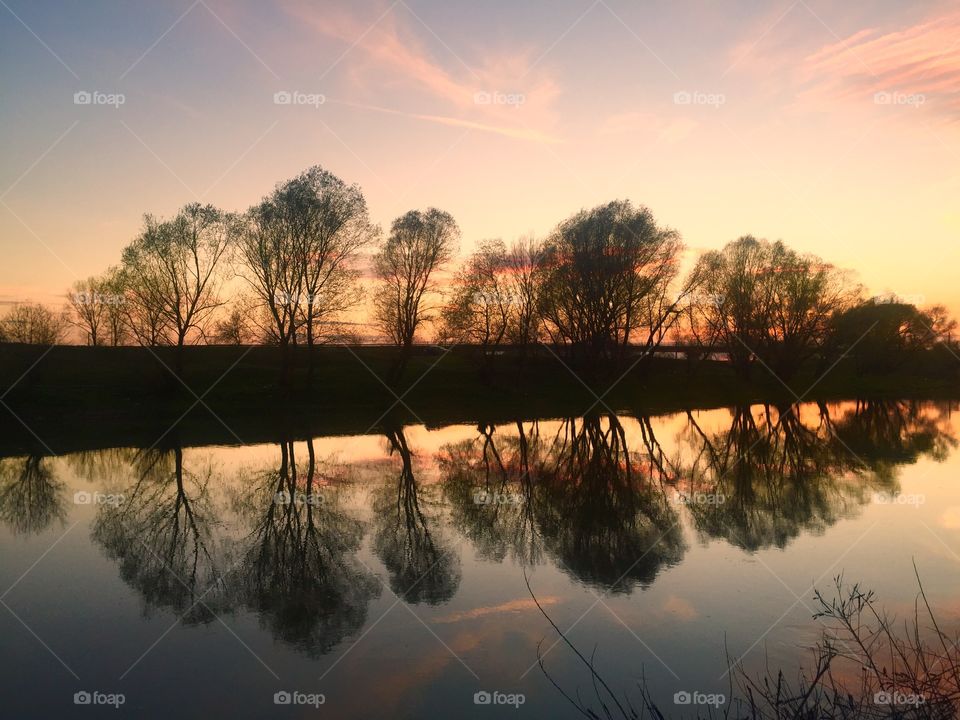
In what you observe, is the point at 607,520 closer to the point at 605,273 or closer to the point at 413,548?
the point at 413,548

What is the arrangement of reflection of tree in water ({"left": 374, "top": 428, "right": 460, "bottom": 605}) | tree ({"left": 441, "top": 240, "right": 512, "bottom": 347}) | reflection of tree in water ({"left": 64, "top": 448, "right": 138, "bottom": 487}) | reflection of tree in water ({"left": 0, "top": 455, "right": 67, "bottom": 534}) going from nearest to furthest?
reflection of tree in water ({"left": 374, "top": 428, "right": 460, "bottom": 605}), reflection of tree in water ({"left": 0, "top": 455, "right": 67, "bottom": 534}), reflection of tree in water ({"left": 64, "top": 448, "right": 138, "bottom": 487}), tree ({"left": 441, "top": 240, "right": 512, "bottom": 347})

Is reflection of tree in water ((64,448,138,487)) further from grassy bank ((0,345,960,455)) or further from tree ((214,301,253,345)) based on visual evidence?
tree ((214,301,253,345))

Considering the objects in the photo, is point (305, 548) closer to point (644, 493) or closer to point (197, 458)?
point (644, 493)

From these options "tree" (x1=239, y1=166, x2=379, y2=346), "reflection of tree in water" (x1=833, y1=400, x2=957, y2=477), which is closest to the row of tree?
"tree" (x1=239, y1=166, x2=379, y2=346)

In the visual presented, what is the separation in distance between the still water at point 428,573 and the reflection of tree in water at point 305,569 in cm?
5

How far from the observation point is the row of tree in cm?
4428

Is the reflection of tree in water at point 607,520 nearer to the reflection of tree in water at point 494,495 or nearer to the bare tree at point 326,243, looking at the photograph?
the reflection of tree in water at point 494,495

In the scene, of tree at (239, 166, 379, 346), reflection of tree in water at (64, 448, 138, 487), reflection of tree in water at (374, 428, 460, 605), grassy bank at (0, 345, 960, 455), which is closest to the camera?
reflection of tree in water at (374, 428, 460, 605)

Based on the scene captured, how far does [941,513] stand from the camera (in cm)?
1527

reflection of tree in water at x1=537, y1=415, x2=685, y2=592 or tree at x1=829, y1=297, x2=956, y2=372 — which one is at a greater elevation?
tree at x1=829, y1=297, x2=956, y2=372

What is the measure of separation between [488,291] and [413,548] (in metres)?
46.1

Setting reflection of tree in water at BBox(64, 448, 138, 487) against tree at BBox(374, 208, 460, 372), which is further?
tree at BBox(374, 208, 460, 372)

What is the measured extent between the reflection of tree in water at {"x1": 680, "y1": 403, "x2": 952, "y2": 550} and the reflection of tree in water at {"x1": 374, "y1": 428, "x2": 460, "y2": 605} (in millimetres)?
5268

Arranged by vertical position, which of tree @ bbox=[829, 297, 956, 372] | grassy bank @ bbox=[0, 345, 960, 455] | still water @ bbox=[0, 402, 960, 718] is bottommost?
still water @ bbox=[0, 402, 960, 718]
